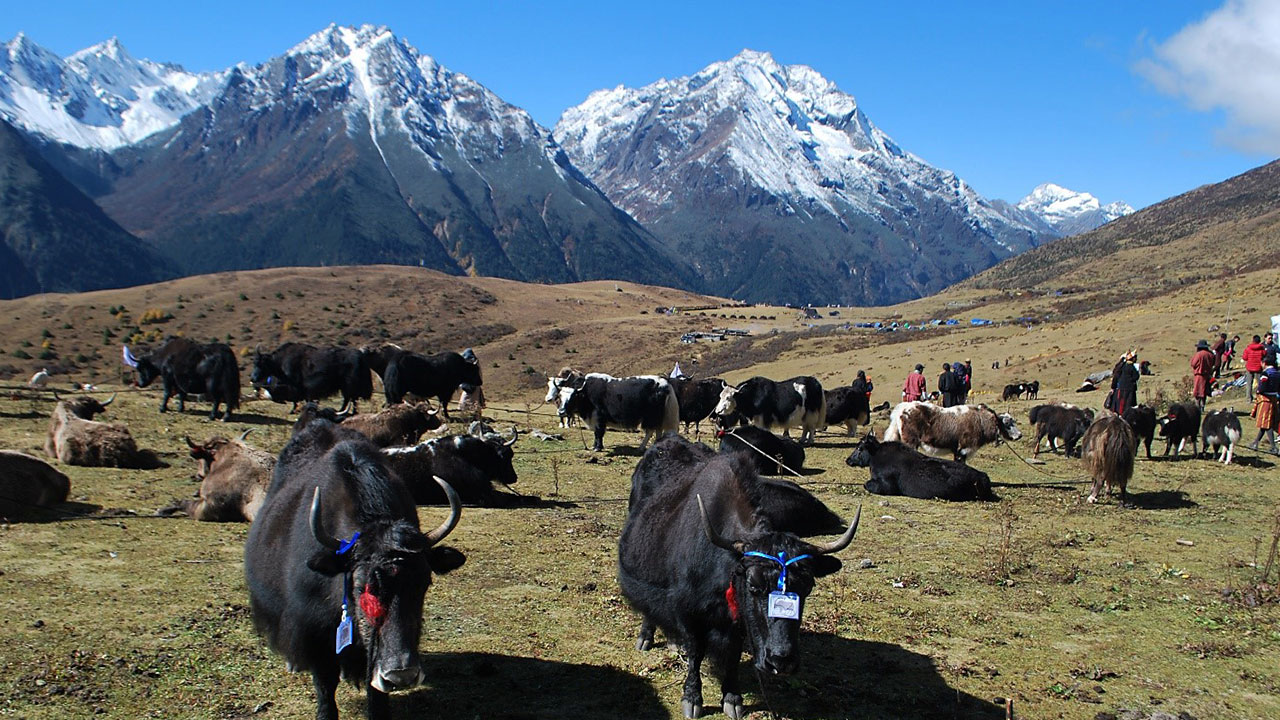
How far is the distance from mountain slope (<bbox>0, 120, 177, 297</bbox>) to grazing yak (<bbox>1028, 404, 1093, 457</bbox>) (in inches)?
5292

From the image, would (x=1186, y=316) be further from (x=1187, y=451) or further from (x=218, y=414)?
(x=218, y=414)

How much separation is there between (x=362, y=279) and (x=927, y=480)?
6273 cm

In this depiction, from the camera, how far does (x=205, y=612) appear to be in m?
6.26

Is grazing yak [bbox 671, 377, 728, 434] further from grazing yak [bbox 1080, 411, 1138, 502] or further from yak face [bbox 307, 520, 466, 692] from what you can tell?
yak face [bbox 307, 520, 466, 692]

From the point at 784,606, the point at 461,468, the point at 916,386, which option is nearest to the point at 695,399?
the point at 916,386

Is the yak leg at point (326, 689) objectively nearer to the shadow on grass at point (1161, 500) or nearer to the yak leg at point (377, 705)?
the yak leg at point (377, 705)

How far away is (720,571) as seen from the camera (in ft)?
16.0

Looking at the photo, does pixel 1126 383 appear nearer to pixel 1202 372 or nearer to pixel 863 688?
pixel 1202 372

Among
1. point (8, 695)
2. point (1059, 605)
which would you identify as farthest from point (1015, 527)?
point (8, 695)

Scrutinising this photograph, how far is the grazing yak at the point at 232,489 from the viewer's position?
30.0 ft

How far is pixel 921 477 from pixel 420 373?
12.7m

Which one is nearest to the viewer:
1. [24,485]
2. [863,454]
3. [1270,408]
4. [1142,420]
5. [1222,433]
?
[24,485]

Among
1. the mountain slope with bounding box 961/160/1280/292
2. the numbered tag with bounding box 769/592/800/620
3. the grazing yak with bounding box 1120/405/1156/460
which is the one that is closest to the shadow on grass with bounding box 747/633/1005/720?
the numbered tag with bounding box 769/592/800/620

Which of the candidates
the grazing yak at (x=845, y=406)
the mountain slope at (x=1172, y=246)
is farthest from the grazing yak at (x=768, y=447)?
the mountain slope at (x=1172, y=246)
